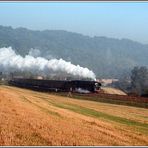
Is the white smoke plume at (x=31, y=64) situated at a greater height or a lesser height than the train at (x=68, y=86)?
greater

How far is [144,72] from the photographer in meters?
193

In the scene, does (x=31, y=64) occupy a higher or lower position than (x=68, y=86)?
higher

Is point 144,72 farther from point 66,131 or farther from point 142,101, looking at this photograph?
point 66,131

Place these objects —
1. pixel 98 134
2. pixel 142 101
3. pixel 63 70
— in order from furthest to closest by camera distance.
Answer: pixel 63 70 < pixel 142 101 < pixel 98 134

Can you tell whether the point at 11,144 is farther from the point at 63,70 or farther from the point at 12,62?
the point at 12,62

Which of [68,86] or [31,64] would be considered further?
[31,64]

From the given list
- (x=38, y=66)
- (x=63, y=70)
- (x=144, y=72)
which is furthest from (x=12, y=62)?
(x=144, y=72)

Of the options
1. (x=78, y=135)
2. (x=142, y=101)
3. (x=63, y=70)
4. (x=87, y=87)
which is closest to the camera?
(x=78, y=135)

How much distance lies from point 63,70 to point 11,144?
131871 mm

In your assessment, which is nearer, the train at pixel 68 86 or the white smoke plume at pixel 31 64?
the train at pixel 68 86

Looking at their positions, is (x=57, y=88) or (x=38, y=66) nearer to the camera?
(x=57, y=88)

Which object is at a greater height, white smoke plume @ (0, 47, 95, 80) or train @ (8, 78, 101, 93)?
white smoke plume @ (0, 47, 95, 80)

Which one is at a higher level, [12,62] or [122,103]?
[12,62]

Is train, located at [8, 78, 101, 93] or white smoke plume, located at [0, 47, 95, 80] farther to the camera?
white smoke plume, located at [0, 47, 95, 80]
